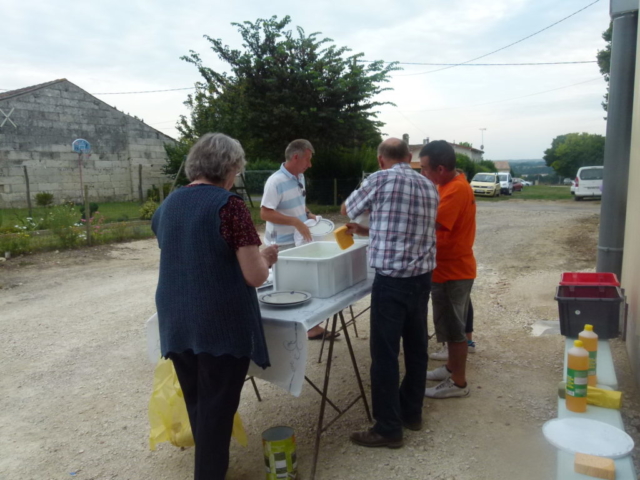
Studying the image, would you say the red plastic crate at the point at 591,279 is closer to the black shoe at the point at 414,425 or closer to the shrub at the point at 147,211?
the black shoe at the point at 414,425

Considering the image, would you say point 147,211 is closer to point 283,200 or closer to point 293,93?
point 293,93

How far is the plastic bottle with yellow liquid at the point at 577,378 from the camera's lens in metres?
2.24

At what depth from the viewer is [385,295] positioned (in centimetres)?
262

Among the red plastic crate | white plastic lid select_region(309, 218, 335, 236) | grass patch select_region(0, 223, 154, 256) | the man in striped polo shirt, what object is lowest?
grass patch select_region(0, 223, 154, 256)

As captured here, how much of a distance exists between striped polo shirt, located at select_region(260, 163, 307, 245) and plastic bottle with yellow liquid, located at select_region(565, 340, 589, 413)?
2303 millimetres

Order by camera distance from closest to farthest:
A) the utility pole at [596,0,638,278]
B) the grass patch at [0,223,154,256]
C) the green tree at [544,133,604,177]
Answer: the utility pole at [596,0,638,278] < the grass patch at [0,223,154,256] < the green tree at [544,133,604,177]

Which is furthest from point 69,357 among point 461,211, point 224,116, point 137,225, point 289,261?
point 224,116

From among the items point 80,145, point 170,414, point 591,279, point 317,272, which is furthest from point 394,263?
point 80,145

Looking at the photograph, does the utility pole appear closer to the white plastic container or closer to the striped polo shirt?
the striped polo shirt

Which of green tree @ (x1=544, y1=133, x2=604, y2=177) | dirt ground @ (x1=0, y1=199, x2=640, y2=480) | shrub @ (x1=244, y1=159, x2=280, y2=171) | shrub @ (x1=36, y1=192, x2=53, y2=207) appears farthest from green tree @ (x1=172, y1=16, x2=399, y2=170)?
green tree @ (x1=544, y1=133, x2=604, y2=177)

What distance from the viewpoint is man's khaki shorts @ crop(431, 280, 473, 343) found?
3.27 metres

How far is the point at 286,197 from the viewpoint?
3.97m

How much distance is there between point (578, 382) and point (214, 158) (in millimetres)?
1843

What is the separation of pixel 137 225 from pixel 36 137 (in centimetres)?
847
